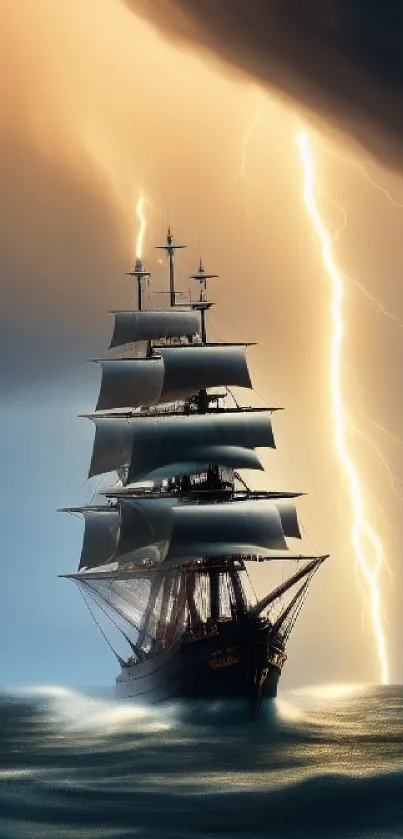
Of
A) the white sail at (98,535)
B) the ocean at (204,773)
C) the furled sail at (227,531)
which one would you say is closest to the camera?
the ocean at (204,773)

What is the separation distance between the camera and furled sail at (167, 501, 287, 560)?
88062 mm

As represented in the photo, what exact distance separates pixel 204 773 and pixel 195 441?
27003 mm

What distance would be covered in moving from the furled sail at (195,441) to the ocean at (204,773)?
7688mm

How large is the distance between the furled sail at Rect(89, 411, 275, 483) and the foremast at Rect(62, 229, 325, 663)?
0.03m

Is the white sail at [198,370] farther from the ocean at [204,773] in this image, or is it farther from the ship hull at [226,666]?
the ocean at [204,773]

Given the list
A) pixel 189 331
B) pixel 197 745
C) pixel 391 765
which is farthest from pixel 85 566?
pixel 391 765

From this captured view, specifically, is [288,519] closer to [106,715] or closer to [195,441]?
[195,441]

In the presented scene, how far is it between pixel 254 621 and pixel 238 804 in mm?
28035

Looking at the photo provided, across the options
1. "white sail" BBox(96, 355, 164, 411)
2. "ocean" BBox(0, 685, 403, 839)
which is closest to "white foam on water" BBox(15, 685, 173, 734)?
"ocean" BBox(0, 685, 403, 839)

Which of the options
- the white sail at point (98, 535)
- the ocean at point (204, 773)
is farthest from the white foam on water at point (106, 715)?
the white sail at point (98, 535)

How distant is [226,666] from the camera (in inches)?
3354

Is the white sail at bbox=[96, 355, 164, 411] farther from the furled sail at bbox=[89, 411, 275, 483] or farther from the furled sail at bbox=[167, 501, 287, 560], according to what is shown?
the furled sail at bbox=[167, 501, 287, 560]

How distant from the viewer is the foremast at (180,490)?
88312mm

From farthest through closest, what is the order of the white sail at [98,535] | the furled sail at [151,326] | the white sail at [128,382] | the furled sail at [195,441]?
1. the white sail at [98,535]
2. the furled sail at [151,326]
3. the white sail at [128,382]
4. the furled sail at [195,441]
